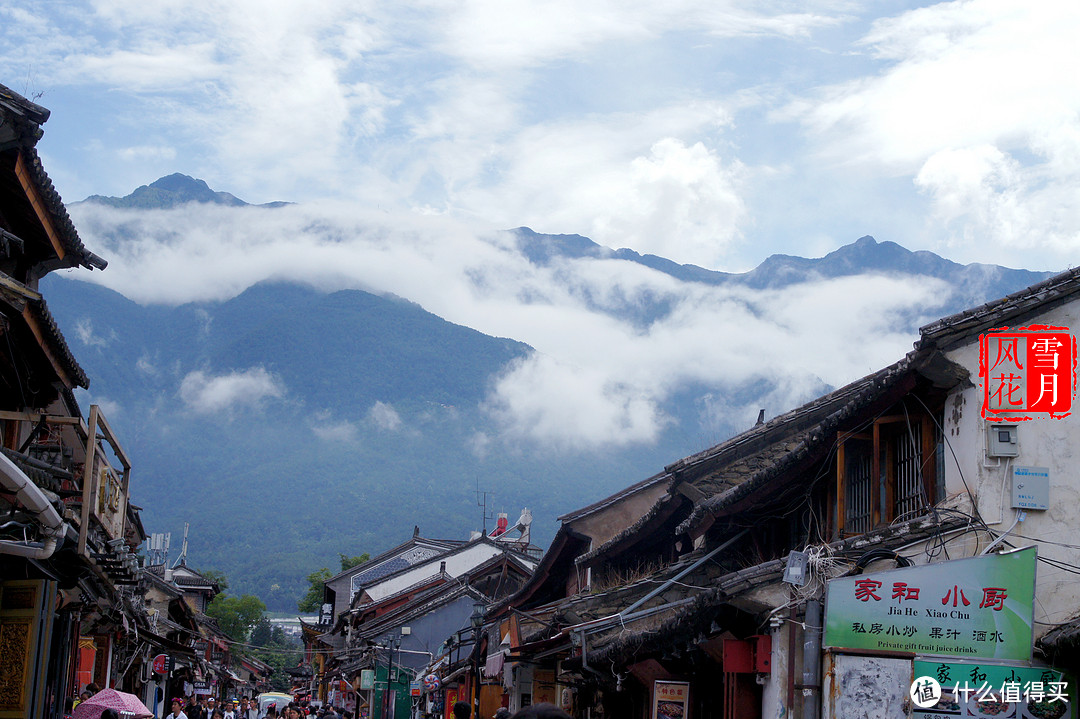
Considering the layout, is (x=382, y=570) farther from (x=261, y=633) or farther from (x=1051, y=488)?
(x=261, y=633)

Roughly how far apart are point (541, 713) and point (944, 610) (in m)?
7.90

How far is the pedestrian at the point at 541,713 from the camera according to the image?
5281 millimetres

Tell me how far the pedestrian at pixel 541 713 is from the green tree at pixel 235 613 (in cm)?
10637

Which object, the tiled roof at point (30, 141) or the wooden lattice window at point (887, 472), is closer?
the wooden lattice window at point (887, 472)

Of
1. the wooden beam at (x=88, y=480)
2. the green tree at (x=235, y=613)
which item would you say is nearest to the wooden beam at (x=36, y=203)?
the wooden beam at (x=88, y=480)

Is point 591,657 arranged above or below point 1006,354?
below

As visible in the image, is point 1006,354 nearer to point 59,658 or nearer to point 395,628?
point 59,658

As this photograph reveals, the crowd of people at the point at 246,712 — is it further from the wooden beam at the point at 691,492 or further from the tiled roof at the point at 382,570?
the tiled roof at the point at 382,570

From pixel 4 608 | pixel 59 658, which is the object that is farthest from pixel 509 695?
pixel 4 608

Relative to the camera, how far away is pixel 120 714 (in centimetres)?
1800

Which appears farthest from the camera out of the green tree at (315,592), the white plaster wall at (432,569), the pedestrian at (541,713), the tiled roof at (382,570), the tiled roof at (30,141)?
the green tree at (315,592)

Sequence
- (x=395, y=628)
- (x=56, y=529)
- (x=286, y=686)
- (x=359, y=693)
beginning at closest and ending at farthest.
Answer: (x=56, y=529), (x=395, y=628), (x=359, y=693), (x=286, y=686)

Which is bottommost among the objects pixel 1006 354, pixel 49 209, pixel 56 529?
pixel 56 529

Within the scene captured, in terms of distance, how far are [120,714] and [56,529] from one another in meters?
6.56
